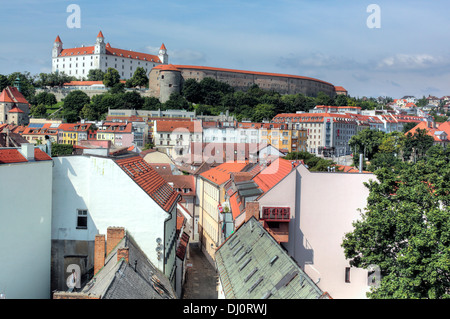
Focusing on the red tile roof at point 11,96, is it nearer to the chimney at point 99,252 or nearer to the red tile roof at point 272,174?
the red tile roof at point 272,174

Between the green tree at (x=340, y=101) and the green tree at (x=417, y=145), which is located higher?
the green tree at (x=340, y=101)

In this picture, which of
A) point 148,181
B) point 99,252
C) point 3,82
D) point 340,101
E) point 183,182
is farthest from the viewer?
point 340,101

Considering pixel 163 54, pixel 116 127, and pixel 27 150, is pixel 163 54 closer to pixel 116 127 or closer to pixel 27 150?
pixel 116 127

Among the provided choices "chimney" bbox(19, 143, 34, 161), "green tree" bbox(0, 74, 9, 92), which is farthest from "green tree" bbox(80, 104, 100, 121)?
"chimney" bbox(19, 143, 34, 161)

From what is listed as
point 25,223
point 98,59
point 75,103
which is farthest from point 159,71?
point 25,223

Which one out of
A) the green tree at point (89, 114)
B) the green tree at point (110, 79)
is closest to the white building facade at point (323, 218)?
the green tree at point (89, 114)
